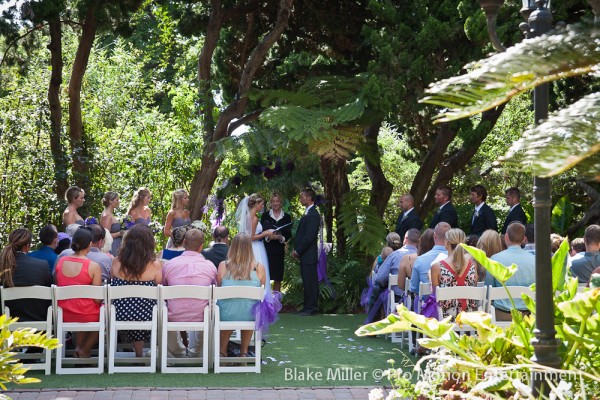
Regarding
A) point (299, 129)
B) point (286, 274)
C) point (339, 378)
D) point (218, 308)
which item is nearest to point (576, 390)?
point (339, 378)

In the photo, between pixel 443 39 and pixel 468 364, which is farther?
pixel 443 39

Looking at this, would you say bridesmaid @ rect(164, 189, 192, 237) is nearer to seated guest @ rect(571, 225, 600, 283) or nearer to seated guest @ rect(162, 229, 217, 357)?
seated guest @ rect(162, 229, 217, 357)

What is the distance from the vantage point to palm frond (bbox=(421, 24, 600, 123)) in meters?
3.87

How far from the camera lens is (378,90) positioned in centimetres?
1266

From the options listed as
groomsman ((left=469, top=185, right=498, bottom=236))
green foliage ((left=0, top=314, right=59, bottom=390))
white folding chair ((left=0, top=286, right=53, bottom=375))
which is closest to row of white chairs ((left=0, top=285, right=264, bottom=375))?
white folding chair ((left=0, top=286, right=53, bottom=375))

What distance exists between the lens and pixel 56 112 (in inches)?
591

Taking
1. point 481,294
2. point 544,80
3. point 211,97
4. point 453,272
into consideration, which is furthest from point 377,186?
point 544,80

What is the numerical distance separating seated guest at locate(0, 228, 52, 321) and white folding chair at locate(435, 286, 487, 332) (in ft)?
12.8

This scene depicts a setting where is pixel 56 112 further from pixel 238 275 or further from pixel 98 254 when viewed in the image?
pixel 238 275

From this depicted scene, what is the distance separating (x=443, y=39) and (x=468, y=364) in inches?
359

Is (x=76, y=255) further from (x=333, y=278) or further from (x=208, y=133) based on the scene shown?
(x=208, y=133)

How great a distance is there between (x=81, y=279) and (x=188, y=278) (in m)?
1.03

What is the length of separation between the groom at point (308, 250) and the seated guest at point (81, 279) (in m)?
4.46

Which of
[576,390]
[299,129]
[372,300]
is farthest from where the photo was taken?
[299,129]
